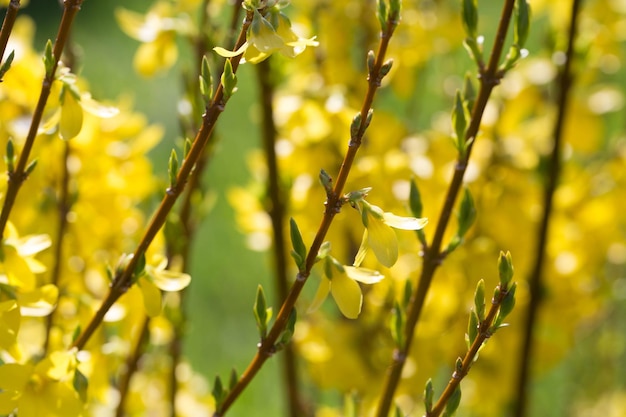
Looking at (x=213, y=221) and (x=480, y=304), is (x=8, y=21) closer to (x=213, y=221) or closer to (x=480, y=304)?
(x=480, y=304)

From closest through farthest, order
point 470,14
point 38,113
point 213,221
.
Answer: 1. point 38,113
2. point 470,14
3. point 213,221

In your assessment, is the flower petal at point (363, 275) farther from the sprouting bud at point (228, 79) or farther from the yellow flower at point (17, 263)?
the yellow flower at point (17, 263)

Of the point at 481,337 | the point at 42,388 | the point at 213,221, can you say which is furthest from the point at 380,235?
the point at 213,221

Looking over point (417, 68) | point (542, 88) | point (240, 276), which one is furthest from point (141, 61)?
point (240, 276)

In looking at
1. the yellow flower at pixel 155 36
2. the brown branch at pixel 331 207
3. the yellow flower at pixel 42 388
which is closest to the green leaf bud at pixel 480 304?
the brown branch at pixel 331 207

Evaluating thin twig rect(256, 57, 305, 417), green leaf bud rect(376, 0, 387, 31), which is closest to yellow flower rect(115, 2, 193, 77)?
thin twig rect(256, 57, 305, 417)

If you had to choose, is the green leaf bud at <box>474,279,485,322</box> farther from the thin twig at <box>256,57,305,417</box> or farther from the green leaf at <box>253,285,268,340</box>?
the thin twig at <box>256,57,305,417</box>
